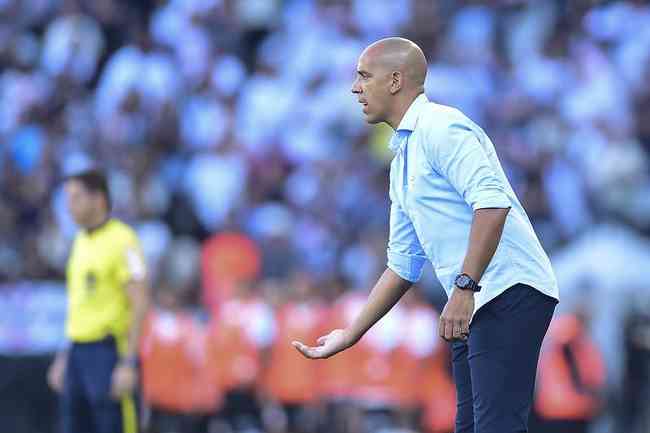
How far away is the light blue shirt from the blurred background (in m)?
6.74

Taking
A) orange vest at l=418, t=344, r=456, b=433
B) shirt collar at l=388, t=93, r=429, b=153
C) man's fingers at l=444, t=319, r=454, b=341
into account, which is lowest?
orange vest at l=418, t=344, r=456, b=433

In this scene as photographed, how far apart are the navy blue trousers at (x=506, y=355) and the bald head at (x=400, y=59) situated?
0.88 metres

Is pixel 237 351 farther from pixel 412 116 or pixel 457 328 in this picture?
pixel 457 328

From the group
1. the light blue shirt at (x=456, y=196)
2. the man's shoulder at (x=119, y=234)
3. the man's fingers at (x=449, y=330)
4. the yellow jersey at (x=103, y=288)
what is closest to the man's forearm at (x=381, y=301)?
the light blue shirt at (x=456, y=196)

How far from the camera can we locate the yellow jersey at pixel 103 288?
8648 mm

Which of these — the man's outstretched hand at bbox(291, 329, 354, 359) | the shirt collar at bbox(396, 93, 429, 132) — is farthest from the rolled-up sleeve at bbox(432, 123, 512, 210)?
the man's outstretched hand at bbox(291, 329, 354, 359)

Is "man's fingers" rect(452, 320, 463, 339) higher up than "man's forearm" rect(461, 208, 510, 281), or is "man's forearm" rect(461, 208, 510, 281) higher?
"man's forearm" rect(461, 208, 510, 281)

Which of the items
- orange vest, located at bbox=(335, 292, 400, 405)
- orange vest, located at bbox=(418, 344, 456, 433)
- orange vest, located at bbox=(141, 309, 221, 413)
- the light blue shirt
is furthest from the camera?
orange vest, located at bbox=(141, 309, 221, 413)

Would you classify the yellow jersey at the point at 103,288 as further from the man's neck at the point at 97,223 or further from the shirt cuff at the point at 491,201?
the shirt cuff at the point at 491,201

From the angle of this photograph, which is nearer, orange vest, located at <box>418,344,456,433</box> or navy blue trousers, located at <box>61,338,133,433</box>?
navy blue trousers, located at <box>61,338,133,433</box>

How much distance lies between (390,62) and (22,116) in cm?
1104

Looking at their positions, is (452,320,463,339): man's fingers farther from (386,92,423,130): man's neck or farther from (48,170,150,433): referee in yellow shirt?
(48,170,150,433): referee in yellow shirt

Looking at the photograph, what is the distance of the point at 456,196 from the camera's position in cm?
505

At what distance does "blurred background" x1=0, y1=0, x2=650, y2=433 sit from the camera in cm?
1231
